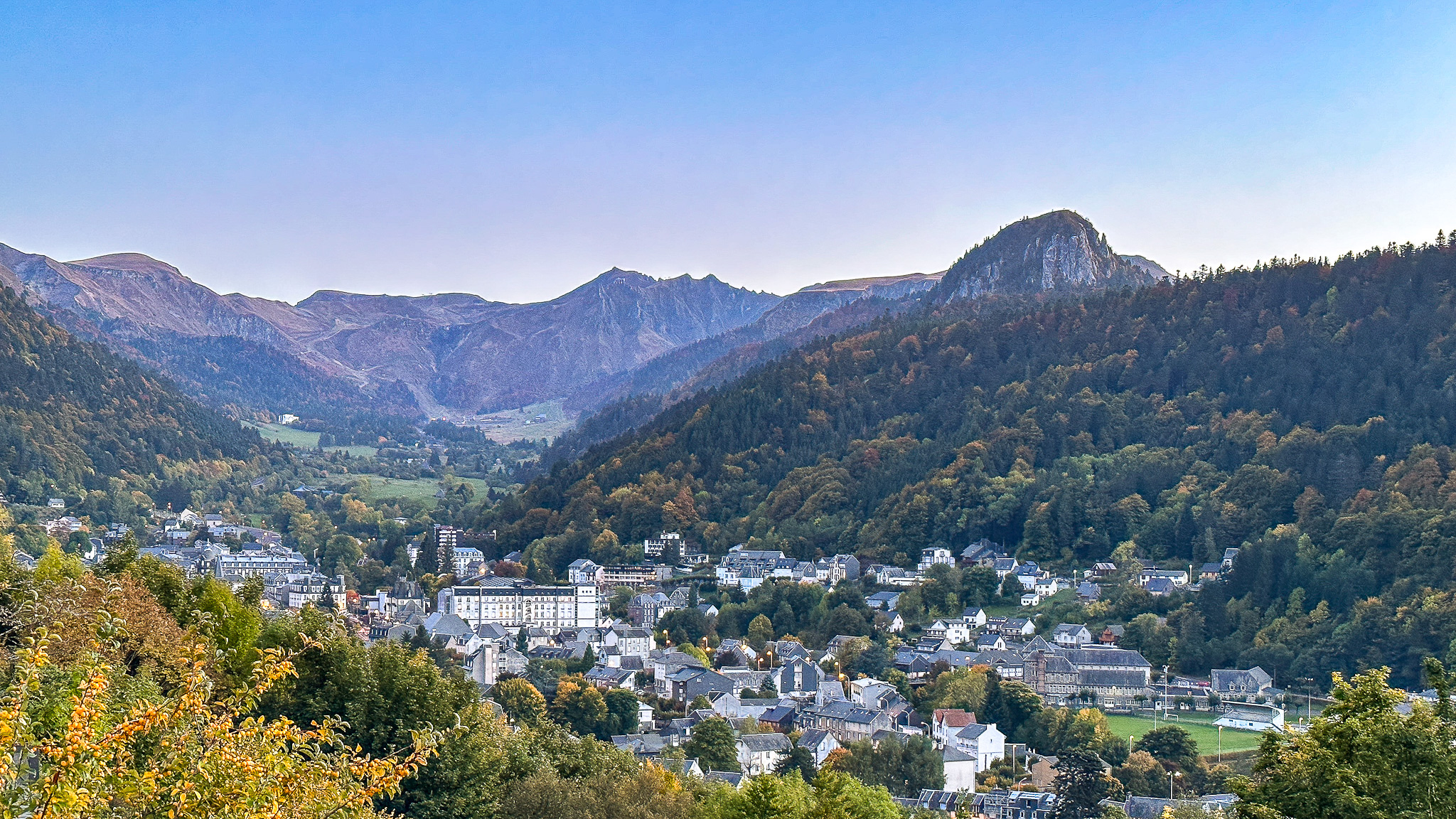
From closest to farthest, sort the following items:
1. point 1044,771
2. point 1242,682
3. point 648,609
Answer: point 1044,771 < point 1242,682 < point 648,609

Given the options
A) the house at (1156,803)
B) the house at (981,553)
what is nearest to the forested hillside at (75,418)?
the house at (981,553)

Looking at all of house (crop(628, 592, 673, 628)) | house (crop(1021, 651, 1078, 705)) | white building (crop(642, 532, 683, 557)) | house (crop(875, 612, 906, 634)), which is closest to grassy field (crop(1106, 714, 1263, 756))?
house (crop(1021, 651, 1078, 705))

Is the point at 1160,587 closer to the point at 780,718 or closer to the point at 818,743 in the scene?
the point at 780,718

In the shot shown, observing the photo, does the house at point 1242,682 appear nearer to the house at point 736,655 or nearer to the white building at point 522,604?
the house at point 736,655

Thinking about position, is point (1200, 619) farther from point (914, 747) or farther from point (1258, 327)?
point (1258, 327)

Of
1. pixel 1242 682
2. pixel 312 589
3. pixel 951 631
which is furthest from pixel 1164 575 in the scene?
pixel 312 589

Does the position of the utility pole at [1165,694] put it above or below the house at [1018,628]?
below

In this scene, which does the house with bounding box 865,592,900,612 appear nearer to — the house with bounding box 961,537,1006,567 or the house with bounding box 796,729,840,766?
the house with bounding box 961,537,1006,567
